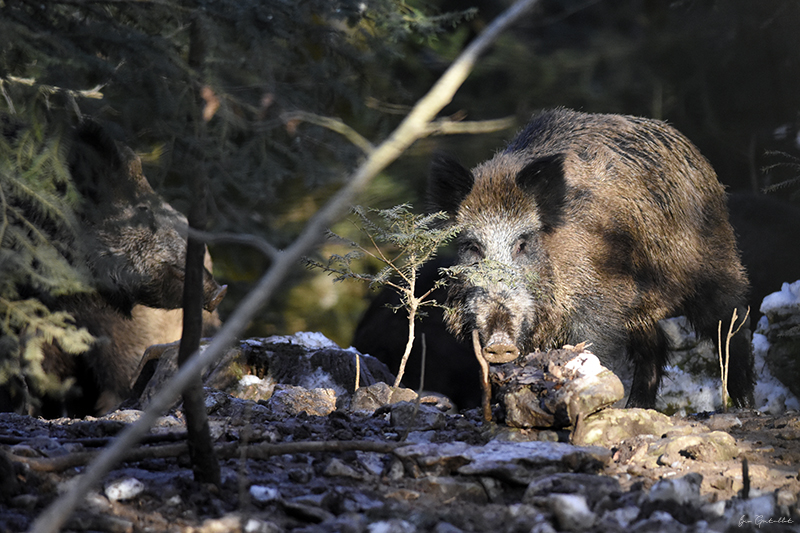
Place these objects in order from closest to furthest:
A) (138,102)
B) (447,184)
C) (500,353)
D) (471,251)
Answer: (138,102) → (500,353) → (471,251) → (447,184)

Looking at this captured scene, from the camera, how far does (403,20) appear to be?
Answer: 4.36 metres

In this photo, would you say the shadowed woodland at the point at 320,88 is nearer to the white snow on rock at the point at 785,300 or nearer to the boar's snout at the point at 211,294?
the boar's snout at the point at 211,294

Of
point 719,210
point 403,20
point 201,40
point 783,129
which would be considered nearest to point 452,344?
point 719,210

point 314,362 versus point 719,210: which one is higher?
point 719,210

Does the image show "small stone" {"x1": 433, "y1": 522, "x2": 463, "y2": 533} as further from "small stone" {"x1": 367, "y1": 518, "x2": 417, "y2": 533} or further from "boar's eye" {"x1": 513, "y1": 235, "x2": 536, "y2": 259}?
"boar's eye" {"x1": 513, "y1": 235, "x2": 536, "y2": 259}

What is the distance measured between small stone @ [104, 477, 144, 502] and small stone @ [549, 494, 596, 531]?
1273 mm

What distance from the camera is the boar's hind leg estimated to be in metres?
5.61

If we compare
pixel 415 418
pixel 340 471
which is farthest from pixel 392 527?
pixel 415 418

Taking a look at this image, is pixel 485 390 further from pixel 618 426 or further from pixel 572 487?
pixel 572 487

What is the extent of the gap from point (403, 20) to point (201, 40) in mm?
1676

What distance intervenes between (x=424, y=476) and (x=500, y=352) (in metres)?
1.67

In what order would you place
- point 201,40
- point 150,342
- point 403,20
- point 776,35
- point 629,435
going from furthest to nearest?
point 776,35, point 150,342, point 403,20, point 629,435, point 201,40

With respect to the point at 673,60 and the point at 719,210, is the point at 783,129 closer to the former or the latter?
the point at 673,60

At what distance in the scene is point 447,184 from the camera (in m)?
5.69
